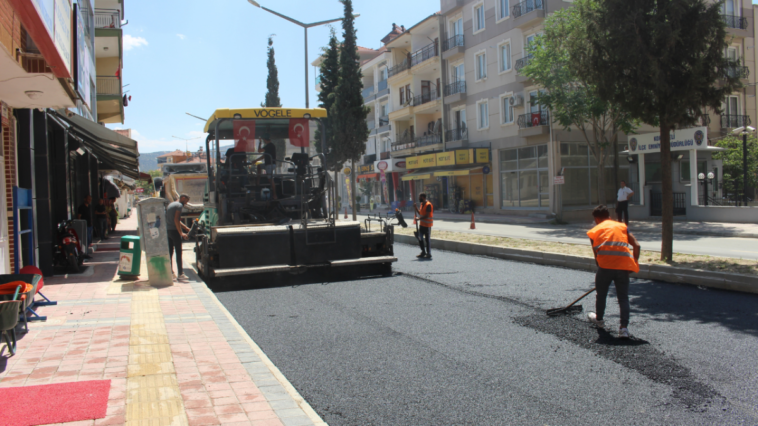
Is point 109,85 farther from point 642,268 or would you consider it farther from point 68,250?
point 642,268

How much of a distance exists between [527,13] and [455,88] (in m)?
8.27

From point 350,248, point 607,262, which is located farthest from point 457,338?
point 350,248

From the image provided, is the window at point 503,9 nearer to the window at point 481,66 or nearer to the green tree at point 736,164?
the window at point 481,66

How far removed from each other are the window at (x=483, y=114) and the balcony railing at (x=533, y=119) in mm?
3783

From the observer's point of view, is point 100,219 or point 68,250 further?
point 100,219

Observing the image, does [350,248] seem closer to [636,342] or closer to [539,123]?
[636,342]

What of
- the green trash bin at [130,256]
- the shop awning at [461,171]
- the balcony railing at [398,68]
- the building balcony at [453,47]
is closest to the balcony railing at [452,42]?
the building balcony at [453,47]

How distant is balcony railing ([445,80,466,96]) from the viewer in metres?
35.1

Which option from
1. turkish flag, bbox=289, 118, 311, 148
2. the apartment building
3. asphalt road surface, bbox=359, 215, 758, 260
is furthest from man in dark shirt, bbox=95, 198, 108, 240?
the apartment building

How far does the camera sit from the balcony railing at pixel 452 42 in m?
34.9

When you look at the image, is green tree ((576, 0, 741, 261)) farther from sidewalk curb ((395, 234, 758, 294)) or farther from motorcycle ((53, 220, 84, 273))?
motorcycle ((53, 220, 84, 273))

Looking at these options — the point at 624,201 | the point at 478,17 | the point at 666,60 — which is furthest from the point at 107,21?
the point at 666,60

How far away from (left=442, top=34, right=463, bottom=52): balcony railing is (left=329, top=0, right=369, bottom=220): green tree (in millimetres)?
5952

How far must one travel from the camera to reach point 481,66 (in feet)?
110
